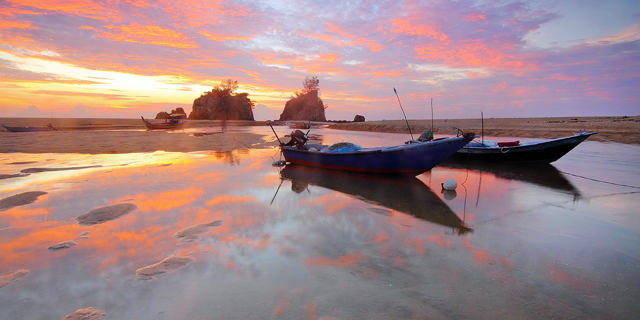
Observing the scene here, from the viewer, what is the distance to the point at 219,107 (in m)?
82.0

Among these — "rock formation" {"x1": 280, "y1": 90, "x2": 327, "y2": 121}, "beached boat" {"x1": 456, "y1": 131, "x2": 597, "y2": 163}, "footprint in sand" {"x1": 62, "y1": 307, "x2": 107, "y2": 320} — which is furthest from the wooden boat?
"rock formation" {"x1": 280, "y1": 90, "x2": 327, "y2": 121}

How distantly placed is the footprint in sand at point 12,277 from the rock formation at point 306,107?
92.5 metres

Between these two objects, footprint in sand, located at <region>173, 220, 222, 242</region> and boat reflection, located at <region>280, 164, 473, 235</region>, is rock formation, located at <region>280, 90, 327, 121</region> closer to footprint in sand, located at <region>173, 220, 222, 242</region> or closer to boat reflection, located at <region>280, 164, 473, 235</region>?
boat reflection, located at <region>280, 164, 473, 235</region>

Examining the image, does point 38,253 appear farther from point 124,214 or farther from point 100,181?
point 100,181

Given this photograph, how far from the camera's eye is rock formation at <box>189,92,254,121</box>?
8169cm

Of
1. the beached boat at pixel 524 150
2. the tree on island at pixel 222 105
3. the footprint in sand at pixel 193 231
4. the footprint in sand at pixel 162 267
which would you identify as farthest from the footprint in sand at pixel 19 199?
the tree on island at pixel 222 105

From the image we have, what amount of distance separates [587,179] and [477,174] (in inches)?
148

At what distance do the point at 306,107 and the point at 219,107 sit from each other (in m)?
28.5

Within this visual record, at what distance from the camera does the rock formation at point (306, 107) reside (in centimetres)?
A: 9531

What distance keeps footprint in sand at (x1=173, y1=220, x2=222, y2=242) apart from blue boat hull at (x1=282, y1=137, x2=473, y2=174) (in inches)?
248

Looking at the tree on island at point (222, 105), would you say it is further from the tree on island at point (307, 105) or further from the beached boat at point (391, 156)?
the beached boat at point (391, 156)

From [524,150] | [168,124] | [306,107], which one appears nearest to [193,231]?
[524,150]

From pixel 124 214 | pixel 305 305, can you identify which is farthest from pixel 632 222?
pixel 124 214

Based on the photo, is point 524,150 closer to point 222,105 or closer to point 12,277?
point 12,277
